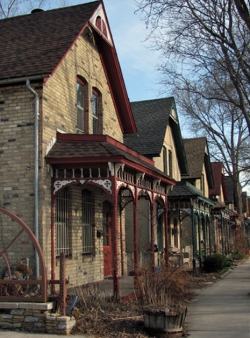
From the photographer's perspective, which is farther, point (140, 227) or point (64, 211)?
point (140, 227)

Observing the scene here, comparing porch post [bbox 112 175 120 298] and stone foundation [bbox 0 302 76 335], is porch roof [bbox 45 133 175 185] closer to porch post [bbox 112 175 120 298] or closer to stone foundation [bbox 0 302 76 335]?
porch post [bbox 112 175 120 298]

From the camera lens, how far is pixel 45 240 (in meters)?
10.9

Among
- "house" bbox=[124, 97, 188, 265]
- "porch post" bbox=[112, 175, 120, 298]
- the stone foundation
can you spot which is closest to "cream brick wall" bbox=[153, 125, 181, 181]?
"house" bbox=[124, 97, 188, 265]

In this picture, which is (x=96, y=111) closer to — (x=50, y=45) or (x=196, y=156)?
(x=50, y=45)

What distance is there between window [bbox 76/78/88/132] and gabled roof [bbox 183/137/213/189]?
623 inches

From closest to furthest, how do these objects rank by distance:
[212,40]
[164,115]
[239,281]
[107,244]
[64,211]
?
[64,211] < [212,40] < [107,244] < [239,281] < [164,115]

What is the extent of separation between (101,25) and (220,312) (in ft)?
31.2

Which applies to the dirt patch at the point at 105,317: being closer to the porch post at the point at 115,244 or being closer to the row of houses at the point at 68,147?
the porch post at the point at 115,244

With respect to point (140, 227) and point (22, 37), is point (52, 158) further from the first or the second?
point (140, 227)

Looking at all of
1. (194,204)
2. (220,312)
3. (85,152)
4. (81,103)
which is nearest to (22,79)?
(85,152)

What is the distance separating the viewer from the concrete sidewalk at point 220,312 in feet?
28.2

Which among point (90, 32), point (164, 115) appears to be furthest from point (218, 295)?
point (164, 115)

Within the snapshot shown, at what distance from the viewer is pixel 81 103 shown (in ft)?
46.7

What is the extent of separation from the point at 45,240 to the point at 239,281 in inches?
356
